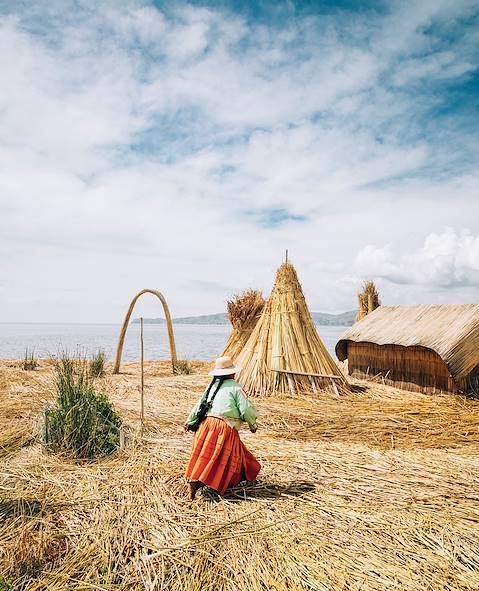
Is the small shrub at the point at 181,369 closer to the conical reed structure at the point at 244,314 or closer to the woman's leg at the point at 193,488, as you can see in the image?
the conical reed structure at the point at 244,314

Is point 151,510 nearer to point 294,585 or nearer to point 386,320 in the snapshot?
point 294,585

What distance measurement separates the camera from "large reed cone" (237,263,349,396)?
8.04 meters

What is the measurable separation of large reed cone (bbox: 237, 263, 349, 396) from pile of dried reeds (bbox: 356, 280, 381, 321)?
5.16 meters

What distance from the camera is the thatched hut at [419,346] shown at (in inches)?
306

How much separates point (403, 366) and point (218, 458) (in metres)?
6.44

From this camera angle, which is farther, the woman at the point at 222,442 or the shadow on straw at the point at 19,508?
the woman at the point at 222,442

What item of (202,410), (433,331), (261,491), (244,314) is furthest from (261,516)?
(244,314)

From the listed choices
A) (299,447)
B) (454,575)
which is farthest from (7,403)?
(454,575)

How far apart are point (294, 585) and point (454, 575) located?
843 millimetres

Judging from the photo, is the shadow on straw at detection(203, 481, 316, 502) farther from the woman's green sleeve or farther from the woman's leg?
the woman's green sleeve

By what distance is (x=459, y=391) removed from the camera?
7852mm

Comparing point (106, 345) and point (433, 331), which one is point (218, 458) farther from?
point (106, 345)

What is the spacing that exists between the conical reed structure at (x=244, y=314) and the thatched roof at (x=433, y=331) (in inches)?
81.3

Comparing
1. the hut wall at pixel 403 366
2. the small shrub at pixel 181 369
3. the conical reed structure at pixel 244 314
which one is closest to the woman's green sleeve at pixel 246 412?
the hut wall at pixel 403 366
